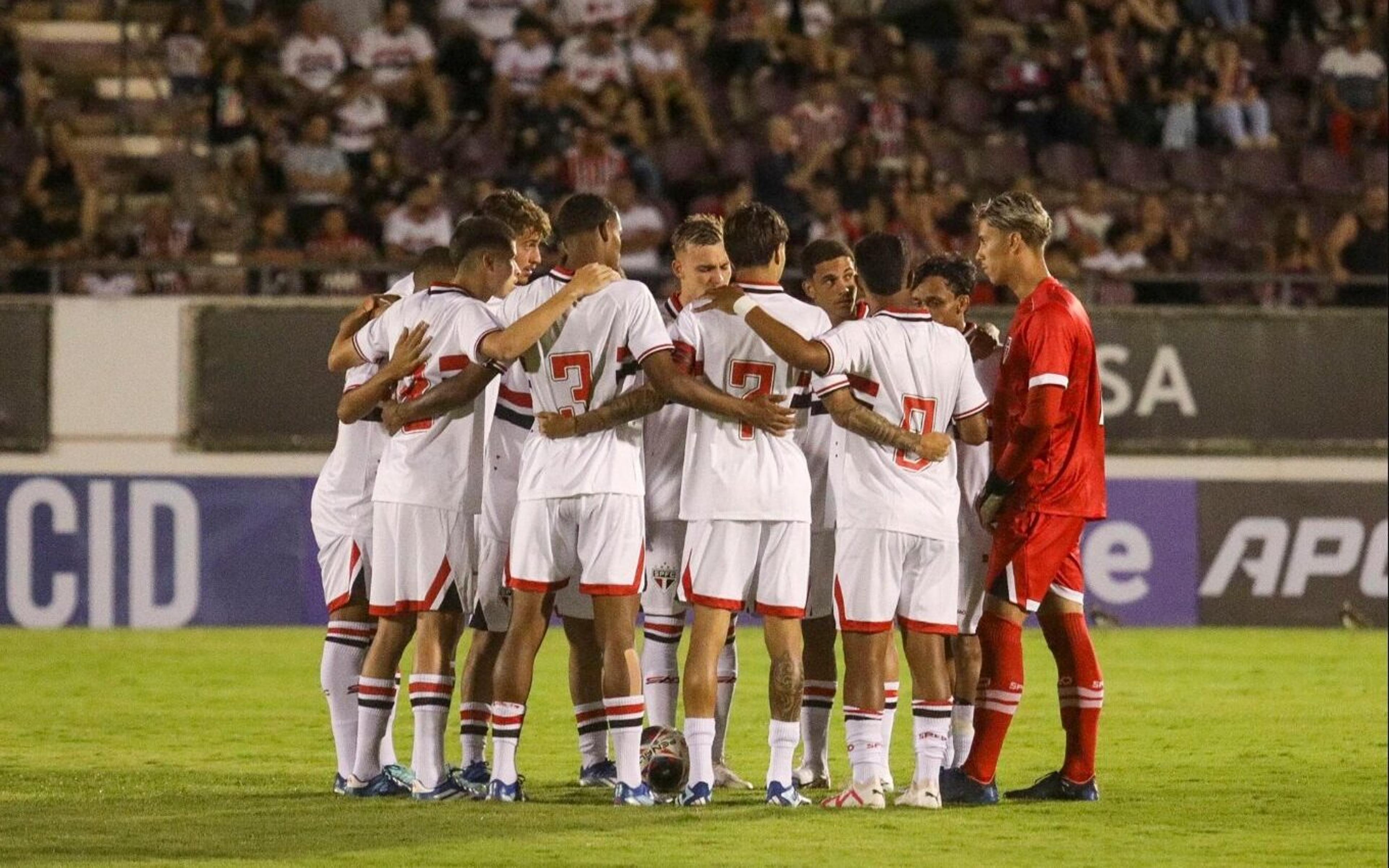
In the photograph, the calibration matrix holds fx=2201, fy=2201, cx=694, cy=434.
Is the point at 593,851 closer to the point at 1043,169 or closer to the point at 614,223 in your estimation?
the point at 614,223

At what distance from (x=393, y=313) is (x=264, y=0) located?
484 inches

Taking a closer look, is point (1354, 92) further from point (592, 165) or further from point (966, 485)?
point (966, 485)

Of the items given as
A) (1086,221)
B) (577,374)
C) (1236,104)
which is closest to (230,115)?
(1086,221)

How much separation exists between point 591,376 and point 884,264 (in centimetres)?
117

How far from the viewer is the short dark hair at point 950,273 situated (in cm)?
862

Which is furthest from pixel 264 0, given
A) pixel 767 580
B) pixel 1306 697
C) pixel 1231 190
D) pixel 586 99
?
pixel 767 580

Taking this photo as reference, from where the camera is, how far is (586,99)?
18.8 m

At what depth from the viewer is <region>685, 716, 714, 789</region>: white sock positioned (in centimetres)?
805

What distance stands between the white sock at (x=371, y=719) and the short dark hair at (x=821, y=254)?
7.65 ft

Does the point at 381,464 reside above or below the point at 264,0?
below

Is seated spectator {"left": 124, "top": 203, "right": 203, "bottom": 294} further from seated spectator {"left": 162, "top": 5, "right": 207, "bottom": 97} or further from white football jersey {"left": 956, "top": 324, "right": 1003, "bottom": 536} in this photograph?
white football jersey {"left": 956, "top": 324, "right": 1003, "bottom": 536}

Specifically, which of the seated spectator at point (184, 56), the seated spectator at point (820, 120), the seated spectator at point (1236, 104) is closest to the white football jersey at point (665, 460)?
the seated spectator at point (820, 120)

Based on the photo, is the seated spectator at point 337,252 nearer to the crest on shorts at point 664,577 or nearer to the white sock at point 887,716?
the crest on shorts at point 664,577

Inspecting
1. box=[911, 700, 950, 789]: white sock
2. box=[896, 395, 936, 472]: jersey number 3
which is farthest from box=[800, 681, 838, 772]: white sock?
box=[896, 395, 936, 472]: jersey number 3
